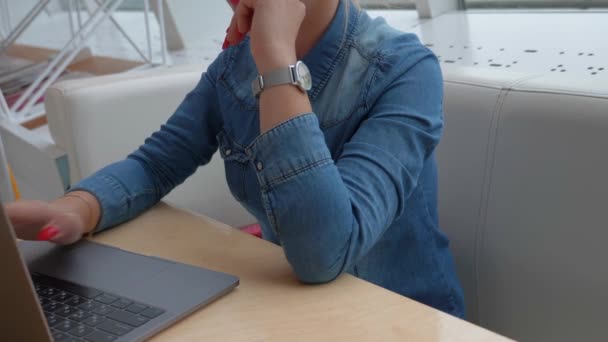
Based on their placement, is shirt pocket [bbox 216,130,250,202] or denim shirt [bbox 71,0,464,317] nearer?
denim shirt [bbox 71,0,464,317]

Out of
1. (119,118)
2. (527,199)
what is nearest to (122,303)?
(527,199)

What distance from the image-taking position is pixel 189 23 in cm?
259

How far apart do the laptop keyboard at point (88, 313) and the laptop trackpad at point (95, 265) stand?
2cm

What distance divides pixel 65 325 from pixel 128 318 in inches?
2.4

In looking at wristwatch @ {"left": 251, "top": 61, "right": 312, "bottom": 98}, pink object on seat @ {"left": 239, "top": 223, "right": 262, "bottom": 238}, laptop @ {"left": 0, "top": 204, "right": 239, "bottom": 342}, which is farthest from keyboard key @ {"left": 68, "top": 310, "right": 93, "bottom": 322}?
pink object on seat @ {"left": 239, "top": 223, "right": 262, "bottom": 238}

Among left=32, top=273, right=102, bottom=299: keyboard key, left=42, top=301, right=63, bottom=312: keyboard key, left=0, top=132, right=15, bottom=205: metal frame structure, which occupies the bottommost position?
left=0, top=132, right=15, bottom=205: metal frame structure

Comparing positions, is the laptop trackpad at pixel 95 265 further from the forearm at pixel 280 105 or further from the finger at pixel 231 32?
the finger at pixel 231 32

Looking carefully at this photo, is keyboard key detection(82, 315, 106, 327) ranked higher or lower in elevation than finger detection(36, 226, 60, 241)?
lower

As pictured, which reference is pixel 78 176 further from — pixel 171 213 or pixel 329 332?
pixel 329 332

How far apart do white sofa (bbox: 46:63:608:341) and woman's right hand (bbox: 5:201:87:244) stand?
57 centimetres

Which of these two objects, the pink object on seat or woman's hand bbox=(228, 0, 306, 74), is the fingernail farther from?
the pink object on seat

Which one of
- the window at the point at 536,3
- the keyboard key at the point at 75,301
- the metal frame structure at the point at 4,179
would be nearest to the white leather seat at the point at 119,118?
the metal frame structure at the point at 4,179

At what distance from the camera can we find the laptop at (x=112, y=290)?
65 centimetres

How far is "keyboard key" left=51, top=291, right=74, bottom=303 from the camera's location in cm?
72
